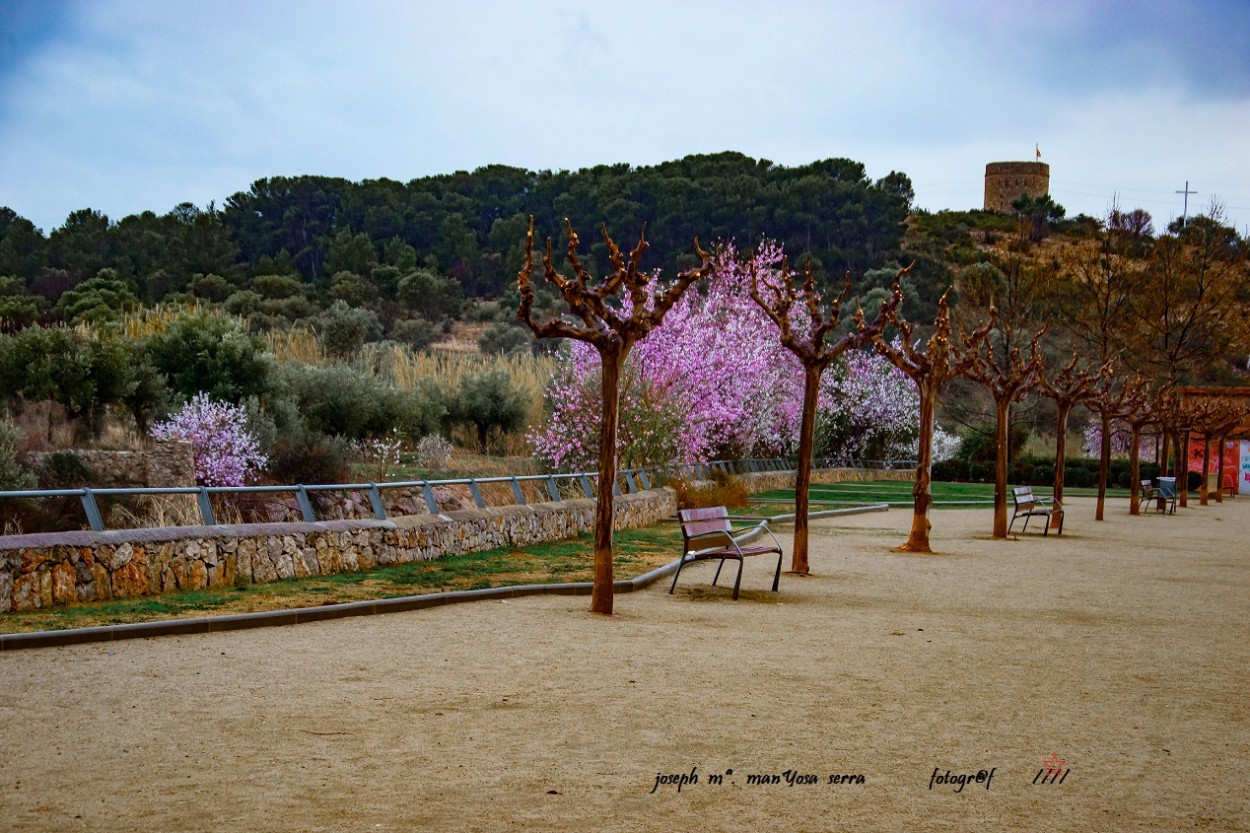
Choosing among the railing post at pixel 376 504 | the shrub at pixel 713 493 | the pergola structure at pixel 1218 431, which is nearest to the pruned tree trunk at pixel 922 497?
the shrub at pixel 713 493

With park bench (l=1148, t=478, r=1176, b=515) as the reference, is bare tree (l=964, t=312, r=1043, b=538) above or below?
above

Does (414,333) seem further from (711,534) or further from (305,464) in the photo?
(711,534)

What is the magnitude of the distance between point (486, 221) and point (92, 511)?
7950 cm

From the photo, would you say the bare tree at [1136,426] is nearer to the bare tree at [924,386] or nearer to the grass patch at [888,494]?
the grass patch at [888,494]

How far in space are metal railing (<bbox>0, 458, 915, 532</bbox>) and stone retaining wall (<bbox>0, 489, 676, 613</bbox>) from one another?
263 millimetres

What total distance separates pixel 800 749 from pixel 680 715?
0.95 m

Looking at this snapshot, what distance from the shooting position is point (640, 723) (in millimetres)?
7051

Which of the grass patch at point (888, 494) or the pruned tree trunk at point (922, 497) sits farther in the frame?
the grass patch at point (888, 494)

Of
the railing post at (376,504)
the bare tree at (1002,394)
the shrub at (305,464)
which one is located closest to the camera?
the railing post at (376,504)

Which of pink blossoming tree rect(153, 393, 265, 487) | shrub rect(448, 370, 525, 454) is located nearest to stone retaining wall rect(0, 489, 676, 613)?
pink blossoming tree rect(153, 393, 265, 487)

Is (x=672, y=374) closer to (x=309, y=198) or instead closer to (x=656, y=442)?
(x=656, y=442)

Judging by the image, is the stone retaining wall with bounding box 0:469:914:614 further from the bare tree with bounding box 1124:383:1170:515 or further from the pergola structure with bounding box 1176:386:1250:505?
the pergola structure with bounding box 1176:386:1250:505

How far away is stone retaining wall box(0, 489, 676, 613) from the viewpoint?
10906mm

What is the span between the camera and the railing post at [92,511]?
448 inches
